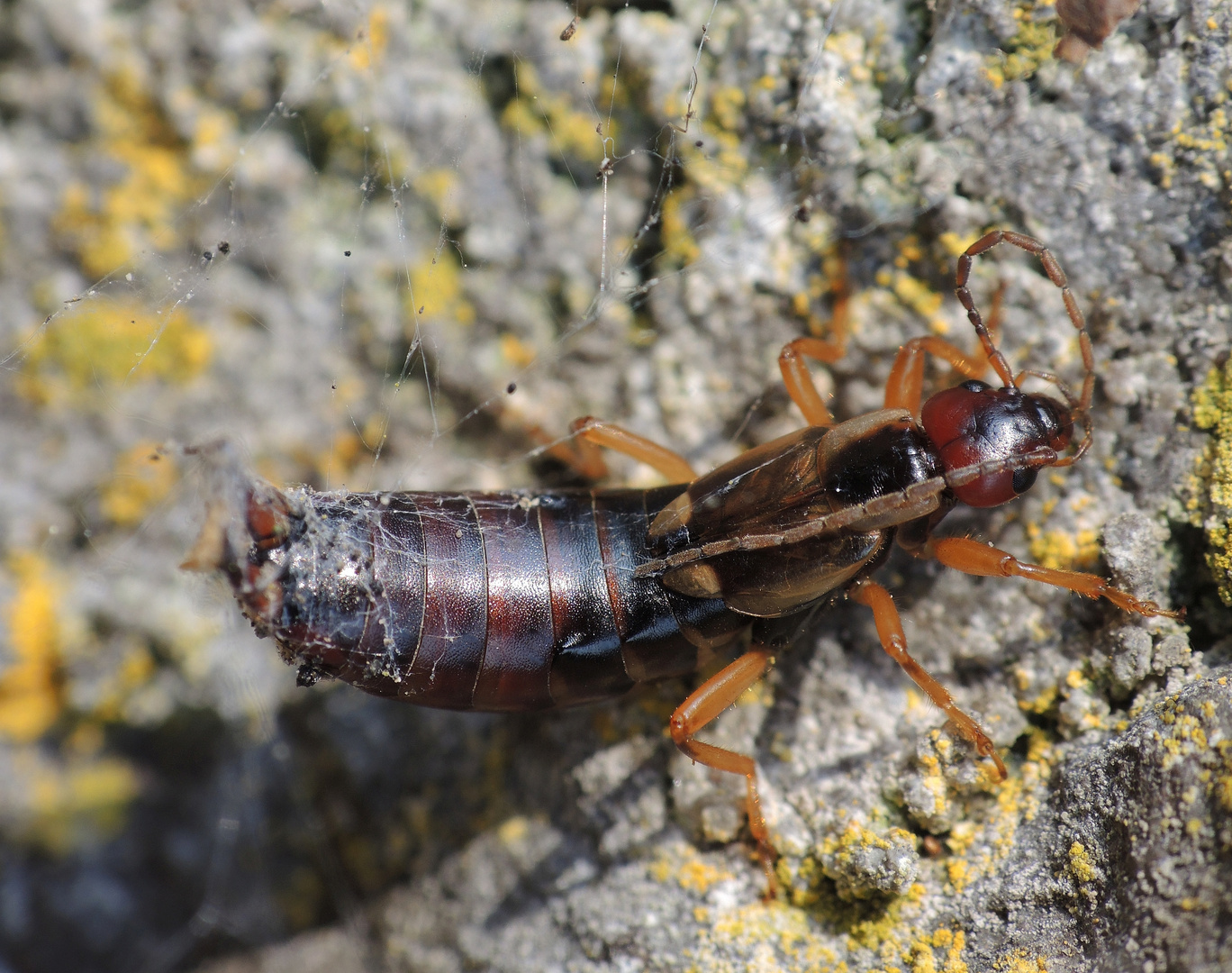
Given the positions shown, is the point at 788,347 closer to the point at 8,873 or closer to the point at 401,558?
the point at 401,558

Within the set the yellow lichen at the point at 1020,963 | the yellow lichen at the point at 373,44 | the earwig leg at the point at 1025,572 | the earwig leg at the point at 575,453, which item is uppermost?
the yellow lichen at the point at 373,44

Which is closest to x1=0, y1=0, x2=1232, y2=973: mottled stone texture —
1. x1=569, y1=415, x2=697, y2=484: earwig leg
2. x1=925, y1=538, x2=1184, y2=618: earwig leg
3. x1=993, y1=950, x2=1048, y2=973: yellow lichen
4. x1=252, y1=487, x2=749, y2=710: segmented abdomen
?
x1=993, y1=950, x2=1048, y2=973: yellow lichen

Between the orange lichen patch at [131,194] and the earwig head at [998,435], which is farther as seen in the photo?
the orange lichen patch at [131,194]

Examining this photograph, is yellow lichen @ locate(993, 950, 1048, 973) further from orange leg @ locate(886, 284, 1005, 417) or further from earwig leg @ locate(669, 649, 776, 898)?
orange leg @ locate(886, 284, 1005, 417)

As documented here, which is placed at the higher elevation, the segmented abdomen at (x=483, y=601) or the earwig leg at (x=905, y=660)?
the segmented abdomen at (x=483, y=601)

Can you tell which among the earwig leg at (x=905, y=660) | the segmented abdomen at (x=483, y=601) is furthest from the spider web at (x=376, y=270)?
the earwig leg at (x=905, y=660)

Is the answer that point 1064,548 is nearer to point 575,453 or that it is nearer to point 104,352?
point 575,453

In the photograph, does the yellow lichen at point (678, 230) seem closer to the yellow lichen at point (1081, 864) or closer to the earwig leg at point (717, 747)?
the earwig leg at point (717, 747)
